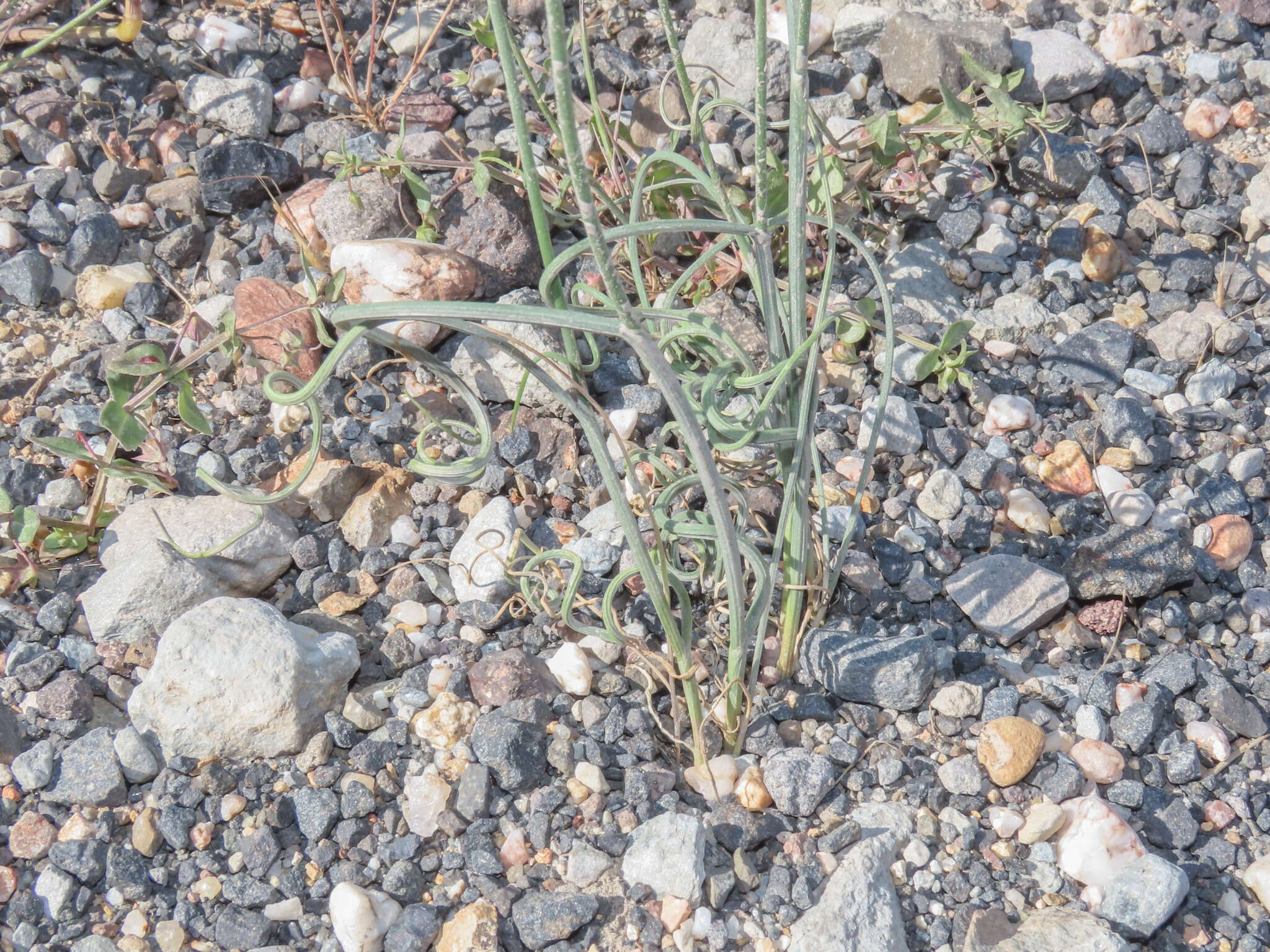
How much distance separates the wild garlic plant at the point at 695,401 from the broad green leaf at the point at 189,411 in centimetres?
12

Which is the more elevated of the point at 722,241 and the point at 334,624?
the point at 722,241

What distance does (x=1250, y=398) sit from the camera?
6.28 feet

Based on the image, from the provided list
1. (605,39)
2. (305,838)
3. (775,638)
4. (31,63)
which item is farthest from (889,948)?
(31,63)

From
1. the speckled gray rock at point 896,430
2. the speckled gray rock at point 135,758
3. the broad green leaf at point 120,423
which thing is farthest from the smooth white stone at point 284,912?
the speckled gray rock at point 896,430

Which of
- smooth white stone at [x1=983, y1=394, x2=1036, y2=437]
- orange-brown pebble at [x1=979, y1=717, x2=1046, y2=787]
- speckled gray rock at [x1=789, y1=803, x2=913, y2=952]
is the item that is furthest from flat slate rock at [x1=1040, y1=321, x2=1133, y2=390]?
speckled gray rock at [x1=789, y1=803, x2=913, y2=952]

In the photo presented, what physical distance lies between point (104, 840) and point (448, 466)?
2.57 ft

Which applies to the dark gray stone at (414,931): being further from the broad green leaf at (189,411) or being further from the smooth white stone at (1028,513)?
the smooth white stone at (1028,513)

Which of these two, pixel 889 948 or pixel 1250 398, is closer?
pixel 889 948

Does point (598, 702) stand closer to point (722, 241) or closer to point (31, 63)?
point (722, 241)

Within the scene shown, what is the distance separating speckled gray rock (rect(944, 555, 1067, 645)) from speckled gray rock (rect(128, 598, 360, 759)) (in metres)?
0.96

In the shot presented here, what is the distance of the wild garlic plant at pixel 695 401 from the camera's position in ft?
2.87

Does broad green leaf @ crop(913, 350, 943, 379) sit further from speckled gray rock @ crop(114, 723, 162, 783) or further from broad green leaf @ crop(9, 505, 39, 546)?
broad green leaf @ crop(9, 505, 39, 546)

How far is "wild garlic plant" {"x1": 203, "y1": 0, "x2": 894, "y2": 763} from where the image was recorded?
87cm

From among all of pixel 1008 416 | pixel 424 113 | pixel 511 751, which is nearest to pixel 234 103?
pixel 424 113
